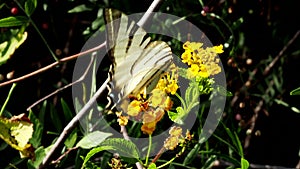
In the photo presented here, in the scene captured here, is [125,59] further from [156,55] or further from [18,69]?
[18,69]

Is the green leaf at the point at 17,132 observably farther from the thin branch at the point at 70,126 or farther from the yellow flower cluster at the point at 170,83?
the yellow flower cluster at the point at 170,83

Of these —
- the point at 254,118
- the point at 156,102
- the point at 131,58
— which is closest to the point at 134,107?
the point at 156,102

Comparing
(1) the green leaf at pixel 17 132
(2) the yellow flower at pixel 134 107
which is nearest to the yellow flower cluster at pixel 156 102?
(2) the yellow flower at pixel 134 107

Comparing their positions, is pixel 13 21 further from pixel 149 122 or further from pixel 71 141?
pixel 149 122

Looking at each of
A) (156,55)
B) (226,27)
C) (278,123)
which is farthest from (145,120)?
(278,123)

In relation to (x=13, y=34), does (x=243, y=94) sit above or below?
below

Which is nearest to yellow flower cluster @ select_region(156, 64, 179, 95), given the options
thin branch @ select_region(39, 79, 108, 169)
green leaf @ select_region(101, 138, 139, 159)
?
green leaf @ select_region(101, 138, 139, 159)
